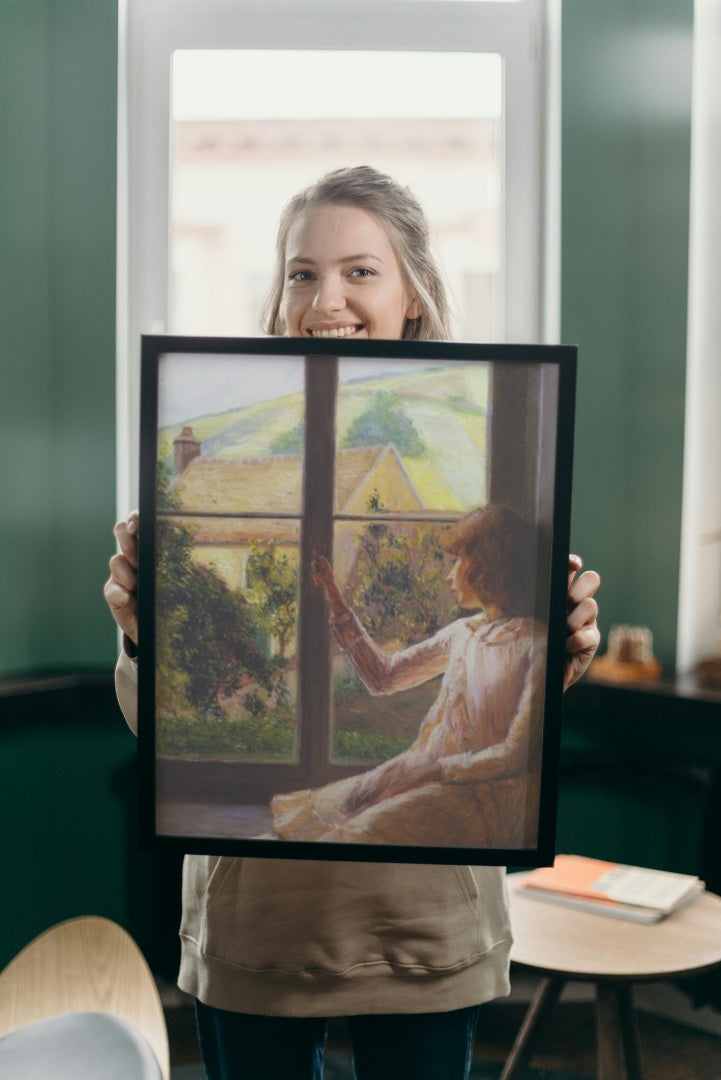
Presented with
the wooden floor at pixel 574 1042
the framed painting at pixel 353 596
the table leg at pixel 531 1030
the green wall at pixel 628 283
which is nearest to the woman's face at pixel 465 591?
the framed painting at pixel 353 596

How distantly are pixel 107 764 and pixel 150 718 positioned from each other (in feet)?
5.54

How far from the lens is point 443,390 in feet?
3.04

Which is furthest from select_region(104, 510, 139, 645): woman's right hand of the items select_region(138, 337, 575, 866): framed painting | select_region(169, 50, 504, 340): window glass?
select_region(169, 50, 504, 340): window glass

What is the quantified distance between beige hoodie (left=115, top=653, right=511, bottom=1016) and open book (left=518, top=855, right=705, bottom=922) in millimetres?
809

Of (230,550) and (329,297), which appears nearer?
(230,550)

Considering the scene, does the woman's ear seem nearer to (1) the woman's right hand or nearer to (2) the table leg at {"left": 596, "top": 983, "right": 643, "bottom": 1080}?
(1) the woman's right hand

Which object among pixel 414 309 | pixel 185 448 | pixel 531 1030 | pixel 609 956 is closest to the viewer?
pixel 185 448

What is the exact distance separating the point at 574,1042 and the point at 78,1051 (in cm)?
201

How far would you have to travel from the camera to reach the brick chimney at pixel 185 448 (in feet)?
3.04

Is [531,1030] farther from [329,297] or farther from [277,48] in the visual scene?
[277,48]

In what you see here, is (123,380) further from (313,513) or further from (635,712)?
(313,513)

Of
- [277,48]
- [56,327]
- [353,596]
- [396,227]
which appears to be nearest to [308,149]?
[277,48]

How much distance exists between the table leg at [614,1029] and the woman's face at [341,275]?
3.82ft

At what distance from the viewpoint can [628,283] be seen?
2.59 m
